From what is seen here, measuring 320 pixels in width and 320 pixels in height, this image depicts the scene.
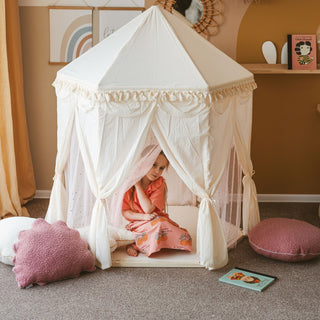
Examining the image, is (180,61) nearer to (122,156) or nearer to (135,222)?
(122,156)

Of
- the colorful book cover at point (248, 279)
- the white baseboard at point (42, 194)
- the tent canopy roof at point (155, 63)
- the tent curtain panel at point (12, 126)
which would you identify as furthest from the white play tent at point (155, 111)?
the white baseboard at point (42, 194)

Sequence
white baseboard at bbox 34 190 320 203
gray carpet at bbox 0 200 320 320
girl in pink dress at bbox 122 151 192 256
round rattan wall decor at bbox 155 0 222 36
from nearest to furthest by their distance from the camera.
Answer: gray carpet at bbox 0 200 320 320
girl in pink dress at bbox 122 151 192 256
round rattan wall decor at bbox 155 0 222 36
white baseboard at bbox 34 190 320 203

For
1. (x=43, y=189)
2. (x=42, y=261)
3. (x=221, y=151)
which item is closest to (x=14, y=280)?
(x=42, y=261)

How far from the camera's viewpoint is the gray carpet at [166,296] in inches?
100

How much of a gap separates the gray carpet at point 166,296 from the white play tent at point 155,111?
17 cm

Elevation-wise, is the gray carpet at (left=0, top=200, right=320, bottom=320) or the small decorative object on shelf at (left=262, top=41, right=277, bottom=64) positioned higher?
the small decorative object on shelf at (left=262, top=41, right=277, bottom=64)

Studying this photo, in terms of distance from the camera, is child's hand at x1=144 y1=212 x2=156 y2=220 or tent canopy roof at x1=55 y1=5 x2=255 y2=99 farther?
child's hand at x1=144 y1=212 x2=156 y2=220

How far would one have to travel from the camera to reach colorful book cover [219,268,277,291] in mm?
2839

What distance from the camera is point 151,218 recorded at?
3.25 metres

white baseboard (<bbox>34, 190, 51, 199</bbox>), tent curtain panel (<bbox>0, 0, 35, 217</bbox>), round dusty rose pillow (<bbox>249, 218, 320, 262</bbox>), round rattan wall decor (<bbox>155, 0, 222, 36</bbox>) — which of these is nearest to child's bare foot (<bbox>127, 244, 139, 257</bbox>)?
round dusty rose pillow (<bbox>249, 218, 320, 262</bbox>)

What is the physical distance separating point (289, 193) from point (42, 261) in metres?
2.43

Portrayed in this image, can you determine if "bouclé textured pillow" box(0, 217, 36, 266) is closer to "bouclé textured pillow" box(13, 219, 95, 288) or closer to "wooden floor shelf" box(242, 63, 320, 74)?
"bouclé textured pillow" box(13, 219, 95, 288)

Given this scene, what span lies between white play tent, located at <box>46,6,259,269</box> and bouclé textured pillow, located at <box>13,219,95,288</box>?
14cm

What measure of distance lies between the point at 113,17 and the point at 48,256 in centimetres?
216
